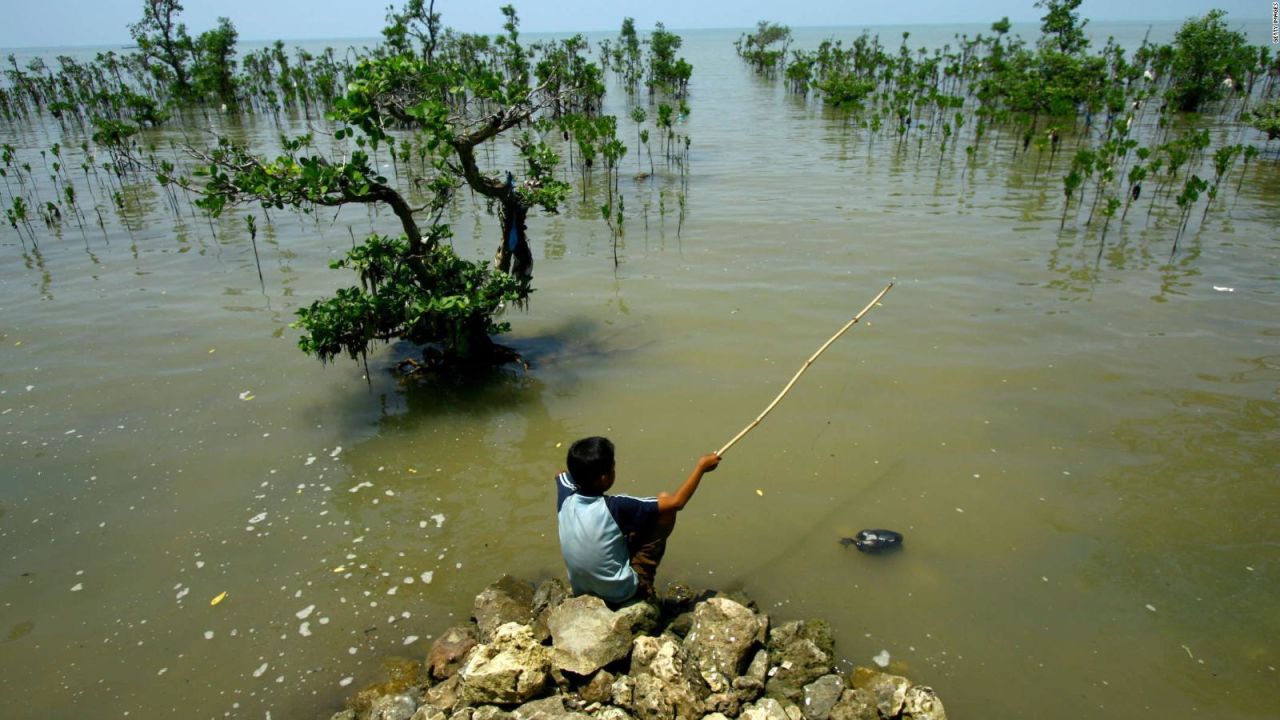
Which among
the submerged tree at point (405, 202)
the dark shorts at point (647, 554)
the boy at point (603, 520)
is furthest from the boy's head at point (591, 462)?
the submerged tree at point (405, 202)

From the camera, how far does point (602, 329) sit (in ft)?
26.2

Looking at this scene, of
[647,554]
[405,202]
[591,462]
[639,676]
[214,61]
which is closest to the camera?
[639,676]

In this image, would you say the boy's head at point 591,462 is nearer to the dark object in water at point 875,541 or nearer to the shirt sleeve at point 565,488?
the shirt sleeve at point 565,488

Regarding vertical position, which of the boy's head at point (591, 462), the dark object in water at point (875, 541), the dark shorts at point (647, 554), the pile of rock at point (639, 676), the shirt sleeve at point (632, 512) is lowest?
the dark object in water at point (875, 541)

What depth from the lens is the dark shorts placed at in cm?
388

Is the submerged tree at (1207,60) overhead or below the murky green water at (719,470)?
overhead

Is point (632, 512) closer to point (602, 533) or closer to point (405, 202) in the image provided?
point (602, 533)

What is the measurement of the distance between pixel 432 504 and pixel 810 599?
2763 millimetres

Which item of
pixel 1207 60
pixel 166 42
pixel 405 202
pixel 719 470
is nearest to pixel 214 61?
pixel 166 42

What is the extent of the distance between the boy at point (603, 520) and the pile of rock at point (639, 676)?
0.14 meters

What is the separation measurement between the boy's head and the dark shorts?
455 millimetres

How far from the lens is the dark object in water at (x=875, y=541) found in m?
4.72

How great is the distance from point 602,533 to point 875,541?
2064 millimetres

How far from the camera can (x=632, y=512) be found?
3.73m
